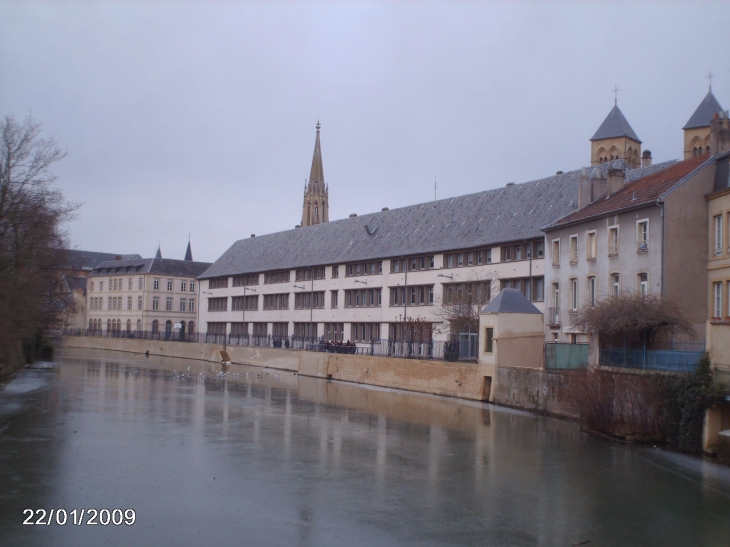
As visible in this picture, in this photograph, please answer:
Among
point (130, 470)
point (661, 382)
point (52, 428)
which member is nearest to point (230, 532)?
point (130, 470)

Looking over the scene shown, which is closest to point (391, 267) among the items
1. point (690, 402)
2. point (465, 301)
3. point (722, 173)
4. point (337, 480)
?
point (465, 301)

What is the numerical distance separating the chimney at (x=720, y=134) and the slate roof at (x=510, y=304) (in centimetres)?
1161

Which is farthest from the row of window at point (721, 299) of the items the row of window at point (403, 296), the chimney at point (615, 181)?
the row of window at point (403, 296)

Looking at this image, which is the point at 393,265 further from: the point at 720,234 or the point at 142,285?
the point at 142,285

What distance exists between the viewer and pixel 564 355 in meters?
34.6

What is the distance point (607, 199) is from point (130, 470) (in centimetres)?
2884

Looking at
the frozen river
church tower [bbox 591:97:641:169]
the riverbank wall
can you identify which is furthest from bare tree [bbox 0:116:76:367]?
church tower [bbox 591:97:641:169]

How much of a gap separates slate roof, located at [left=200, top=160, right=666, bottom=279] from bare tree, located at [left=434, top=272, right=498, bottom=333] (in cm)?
257

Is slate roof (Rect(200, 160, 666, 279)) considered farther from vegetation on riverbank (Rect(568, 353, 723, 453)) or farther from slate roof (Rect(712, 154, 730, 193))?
vegetation on riverbank (Rect(568, 353, 723, 453))

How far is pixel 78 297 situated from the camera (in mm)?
125812

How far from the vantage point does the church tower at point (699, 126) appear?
78438 millimetres

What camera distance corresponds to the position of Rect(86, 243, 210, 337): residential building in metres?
108

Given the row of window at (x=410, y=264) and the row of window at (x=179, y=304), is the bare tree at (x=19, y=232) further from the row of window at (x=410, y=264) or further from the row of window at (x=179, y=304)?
the row of window at (x=179, y=304)
